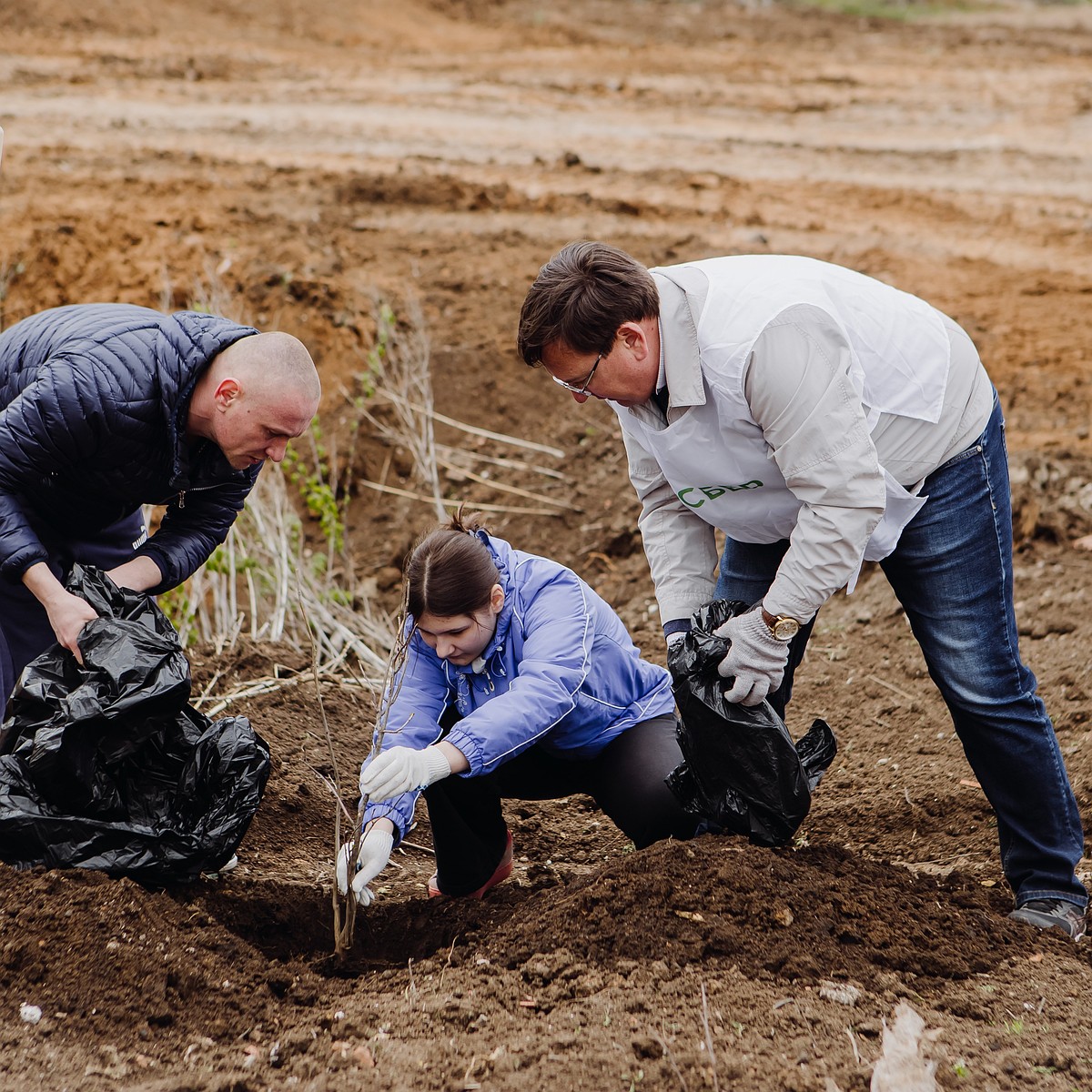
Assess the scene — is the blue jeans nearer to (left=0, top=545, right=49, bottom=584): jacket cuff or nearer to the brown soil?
the brown soil

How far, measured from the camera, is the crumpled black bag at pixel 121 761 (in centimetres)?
287

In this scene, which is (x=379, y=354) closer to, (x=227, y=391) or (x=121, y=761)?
(x=227, y=391)

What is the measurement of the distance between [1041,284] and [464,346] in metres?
4.23

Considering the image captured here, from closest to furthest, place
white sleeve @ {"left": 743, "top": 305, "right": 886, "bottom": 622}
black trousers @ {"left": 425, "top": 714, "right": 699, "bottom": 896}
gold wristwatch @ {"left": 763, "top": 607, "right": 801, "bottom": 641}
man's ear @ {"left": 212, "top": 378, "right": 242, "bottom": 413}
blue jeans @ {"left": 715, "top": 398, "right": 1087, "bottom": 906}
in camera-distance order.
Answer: white sleeve @ {"left": 743, "top": 305, "right": 886, "bottom": 622}
gold wristwatch @ {"left": 763, "top": 607, "right": 801, "bottom": 641}
blue jeans @ {"left": 715, "top": 398, "right": 1087, "bottom": 906}
man's ear @ {"left": 212, "top": 378, "right": 242, "bottom": 413}
black trousers @ {"left": 425, "top": 714, "right": 699, "bottom": 896}

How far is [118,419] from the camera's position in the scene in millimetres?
2938

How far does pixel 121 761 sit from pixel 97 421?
0.84 metres

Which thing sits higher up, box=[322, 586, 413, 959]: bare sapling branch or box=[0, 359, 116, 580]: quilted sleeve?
box=[0, 359, 116, 580]: quilted sleeve

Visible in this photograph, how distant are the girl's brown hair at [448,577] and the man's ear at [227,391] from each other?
22.8 inches

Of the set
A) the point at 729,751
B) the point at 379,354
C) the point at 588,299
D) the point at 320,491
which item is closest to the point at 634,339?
the point at 588,299

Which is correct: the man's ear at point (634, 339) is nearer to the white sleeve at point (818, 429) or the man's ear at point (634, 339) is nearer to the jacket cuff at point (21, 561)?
the white sleeve at point (818, 429)

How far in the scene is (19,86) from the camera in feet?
40.5

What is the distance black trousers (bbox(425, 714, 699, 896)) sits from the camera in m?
3.15

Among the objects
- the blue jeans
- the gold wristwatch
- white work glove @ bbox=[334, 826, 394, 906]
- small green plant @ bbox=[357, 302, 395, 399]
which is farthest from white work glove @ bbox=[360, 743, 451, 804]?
small green plant @ bbox=[357, 302, 395, 399]

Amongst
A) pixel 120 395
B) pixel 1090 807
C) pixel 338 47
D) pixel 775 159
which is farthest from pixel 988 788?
pixel 338 47
